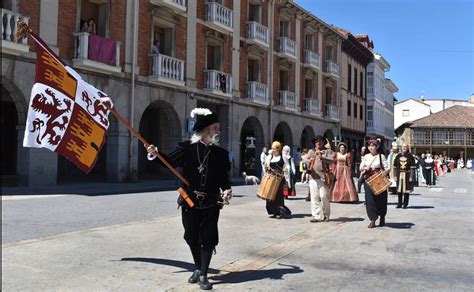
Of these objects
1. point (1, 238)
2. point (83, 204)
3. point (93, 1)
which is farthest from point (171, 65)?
point (1, 238)

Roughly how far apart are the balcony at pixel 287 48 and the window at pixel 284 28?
960 mm

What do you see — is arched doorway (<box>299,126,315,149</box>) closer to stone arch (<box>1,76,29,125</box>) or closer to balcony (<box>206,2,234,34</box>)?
balcony (<box>206,2,234,34</box>)

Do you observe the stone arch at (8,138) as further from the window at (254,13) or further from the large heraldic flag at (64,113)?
the large heraldic flag at (64,113)

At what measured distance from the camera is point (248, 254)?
6484 millimetres

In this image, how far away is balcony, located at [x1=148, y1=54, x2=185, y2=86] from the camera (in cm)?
1980

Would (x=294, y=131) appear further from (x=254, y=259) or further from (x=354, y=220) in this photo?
(x=254, y=259)

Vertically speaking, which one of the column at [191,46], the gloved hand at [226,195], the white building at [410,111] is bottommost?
the gloved hand at [226,195]

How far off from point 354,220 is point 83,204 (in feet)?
20.7

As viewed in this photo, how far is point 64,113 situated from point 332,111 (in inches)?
1289

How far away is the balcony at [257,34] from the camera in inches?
1023

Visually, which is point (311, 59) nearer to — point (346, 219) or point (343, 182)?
point (343, 182)

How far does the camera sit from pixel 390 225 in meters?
9.57

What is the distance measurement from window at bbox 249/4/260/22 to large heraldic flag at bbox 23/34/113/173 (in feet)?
75.7

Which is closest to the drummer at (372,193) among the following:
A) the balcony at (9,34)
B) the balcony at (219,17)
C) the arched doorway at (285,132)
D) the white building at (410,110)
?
the balcony at (9,34)
